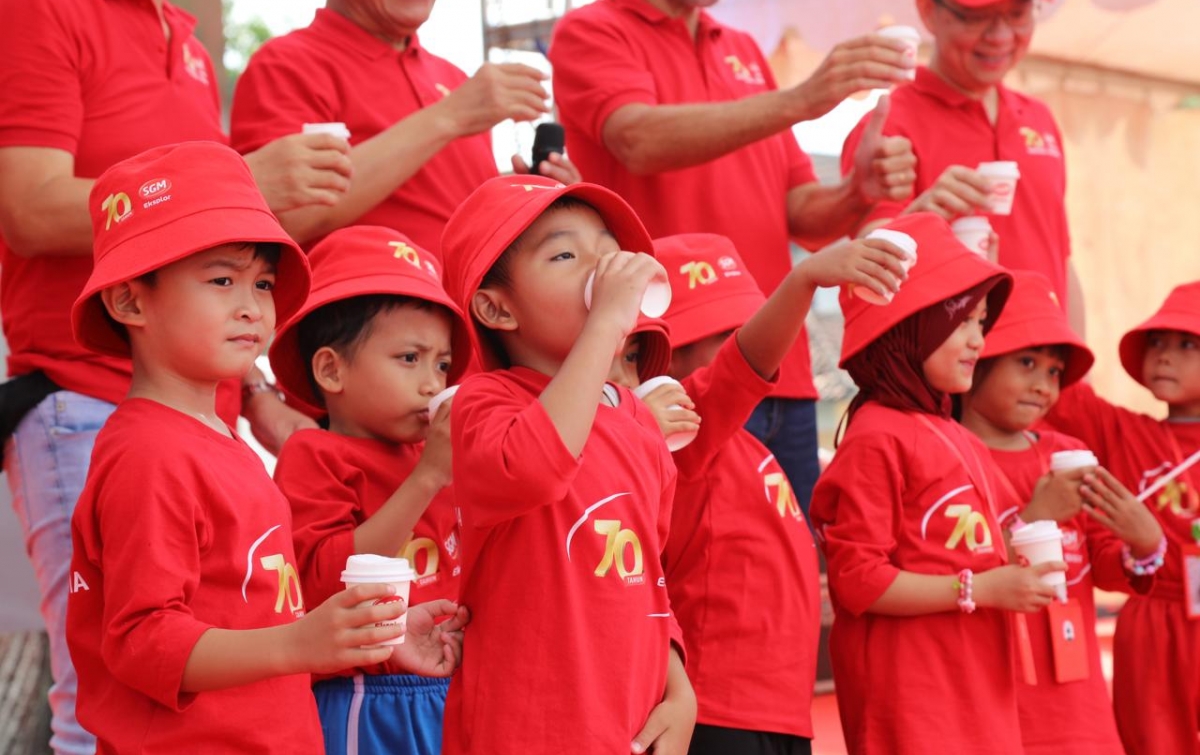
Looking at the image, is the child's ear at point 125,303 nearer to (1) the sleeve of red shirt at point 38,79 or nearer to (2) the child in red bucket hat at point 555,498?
(2) the child in red bucket hat at point 555,498

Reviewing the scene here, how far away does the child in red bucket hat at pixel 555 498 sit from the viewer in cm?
200

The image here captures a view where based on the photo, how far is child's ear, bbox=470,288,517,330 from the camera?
223 centimetres

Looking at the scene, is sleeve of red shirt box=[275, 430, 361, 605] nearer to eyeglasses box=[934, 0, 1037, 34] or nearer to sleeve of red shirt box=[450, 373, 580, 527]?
sleeve of red shirt box=[450, 373, 580, 527]

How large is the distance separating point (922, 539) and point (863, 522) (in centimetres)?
15

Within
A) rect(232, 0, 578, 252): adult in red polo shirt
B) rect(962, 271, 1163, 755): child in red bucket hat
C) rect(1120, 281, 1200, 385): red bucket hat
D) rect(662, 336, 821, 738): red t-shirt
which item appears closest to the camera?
rect(662, 336, 821, 738): red t-shirt

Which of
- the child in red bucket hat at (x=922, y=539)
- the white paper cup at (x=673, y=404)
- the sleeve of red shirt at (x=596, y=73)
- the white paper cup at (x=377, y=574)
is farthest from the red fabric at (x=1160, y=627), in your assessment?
the white paper cup at (x=377, y=574)

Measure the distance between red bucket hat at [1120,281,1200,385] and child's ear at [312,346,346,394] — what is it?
2.41 meters

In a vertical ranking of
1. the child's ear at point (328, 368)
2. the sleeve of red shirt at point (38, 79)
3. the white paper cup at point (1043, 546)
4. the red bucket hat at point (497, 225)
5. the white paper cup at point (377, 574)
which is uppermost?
the sleeve of red shirt at point (38, 79)

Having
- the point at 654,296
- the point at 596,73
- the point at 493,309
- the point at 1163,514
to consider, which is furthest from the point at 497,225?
the point at 1163,514

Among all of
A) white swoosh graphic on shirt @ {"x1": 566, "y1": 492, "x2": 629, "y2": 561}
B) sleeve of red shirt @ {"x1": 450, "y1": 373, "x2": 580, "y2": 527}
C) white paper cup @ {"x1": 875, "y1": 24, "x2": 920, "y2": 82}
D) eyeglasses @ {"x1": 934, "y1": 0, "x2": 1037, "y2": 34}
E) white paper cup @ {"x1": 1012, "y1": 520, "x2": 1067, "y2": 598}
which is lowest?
white paper cup @ {"x1": 1012, "y1": 520, "x2": 1067, "y2": 598}

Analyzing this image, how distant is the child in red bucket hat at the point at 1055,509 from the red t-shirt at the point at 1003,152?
8.9 inches

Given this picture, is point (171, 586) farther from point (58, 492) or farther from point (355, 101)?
point (355, 101)

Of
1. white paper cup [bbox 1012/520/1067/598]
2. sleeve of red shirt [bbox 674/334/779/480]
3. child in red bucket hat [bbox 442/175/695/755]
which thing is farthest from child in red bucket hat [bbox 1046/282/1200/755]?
child in red bucket hat [bbox 442/175/695/755]

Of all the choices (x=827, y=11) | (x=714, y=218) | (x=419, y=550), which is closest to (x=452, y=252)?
(x=419, y=550)
